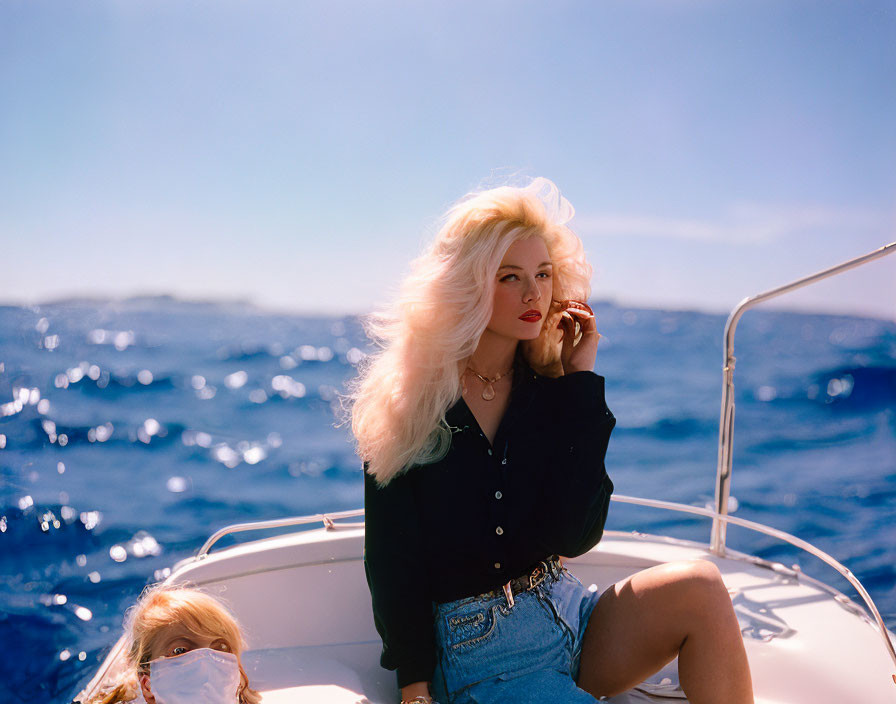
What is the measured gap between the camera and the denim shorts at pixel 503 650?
1.42 m

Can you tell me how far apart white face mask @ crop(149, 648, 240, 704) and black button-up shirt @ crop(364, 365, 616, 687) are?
33cm

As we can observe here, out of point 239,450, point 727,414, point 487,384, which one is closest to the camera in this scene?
point 487,384

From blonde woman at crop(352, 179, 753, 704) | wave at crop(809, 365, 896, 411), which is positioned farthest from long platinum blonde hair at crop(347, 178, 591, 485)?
wave at crop(809, 365, 896, 411)

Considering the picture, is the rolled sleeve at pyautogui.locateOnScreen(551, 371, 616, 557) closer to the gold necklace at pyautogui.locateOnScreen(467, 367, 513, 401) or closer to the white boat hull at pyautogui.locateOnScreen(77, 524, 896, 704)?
the gold necklace at pyautogui.locateOnScreen(467, 367, 513, 401)

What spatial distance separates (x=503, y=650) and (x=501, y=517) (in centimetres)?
25

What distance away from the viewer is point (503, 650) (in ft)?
4.73

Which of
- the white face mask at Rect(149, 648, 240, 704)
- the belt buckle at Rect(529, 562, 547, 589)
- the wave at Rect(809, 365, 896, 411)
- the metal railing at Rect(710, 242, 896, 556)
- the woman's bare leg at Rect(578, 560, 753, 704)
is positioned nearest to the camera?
the white face mask at Rect(149, 648, 240, 704)

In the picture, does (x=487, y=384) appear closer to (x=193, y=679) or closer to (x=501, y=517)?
(x=501, y=517)

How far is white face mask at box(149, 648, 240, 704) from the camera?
121 cm

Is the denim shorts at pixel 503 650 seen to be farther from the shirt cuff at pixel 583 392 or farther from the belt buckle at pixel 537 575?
the shirt cuff at pixel 583 392

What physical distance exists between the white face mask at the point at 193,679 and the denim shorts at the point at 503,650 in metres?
0.42

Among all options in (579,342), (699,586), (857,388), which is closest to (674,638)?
(699,586)

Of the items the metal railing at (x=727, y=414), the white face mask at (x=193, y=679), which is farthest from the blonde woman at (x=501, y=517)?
the metal railing at (x=727, y=414)

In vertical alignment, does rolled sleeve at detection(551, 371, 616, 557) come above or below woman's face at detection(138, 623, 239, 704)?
above
